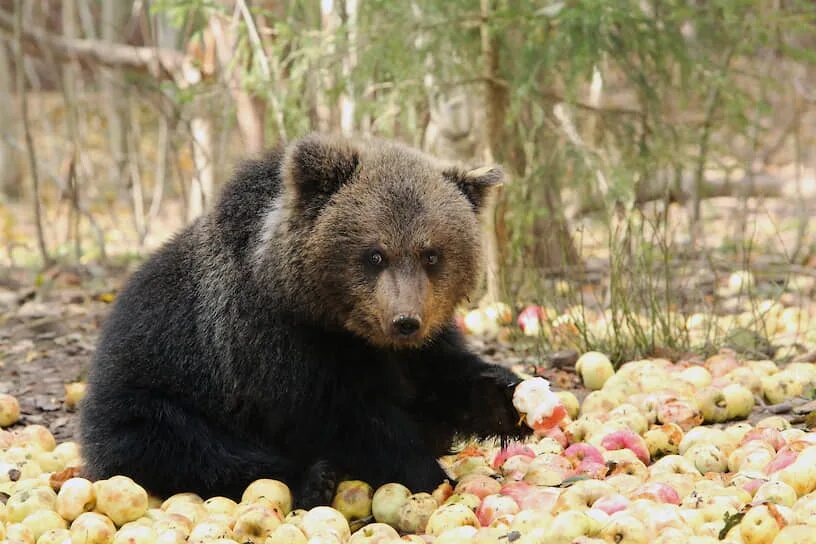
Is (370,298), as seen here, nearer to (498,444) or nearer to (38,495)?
(498,444)

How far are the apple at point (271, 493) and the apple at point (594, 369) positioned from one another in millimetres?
2086

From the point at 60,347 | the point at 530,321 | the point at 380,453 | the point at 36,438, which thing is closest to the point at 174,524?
the point at 380,453

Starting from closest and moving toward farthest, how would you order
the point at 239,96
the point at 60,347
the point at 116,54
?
the point at 60,347 → the point at 239,96 → the point at 116,54

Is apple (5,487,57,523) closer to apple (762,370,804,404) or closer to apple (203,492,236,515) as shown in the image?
apple (203,492,236,515)

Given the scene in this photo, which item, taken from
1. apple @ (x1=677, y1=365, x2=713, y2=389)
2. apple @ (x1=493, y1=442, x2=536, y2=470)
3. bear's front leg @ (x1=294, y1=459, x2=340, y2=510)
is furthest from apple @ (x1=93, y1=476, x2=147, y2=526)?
apple @ (x1=677, y1=365, x2=713, y2=389)

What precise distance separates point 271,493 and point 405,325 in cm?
84

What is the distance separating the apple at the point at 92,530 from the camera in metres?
3.54

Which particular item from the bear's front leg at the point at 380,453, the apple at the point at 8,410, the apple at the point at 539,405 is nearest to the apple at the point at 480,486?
the bear's front leg at the point at 380,453

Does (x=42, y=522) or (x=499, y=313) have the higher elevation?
(x=499, y=313)

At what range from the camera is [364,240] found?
13.6ft

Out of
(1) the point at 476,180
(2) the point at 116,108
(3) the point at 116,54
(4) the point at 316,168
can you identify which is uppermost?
(3) the point at 116,54

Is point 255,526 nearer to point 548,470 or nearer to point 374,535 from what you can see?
point 374,535

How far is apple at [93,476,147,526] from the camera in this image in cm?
384

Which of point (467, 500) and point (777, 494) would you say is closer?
point (777, 494)
